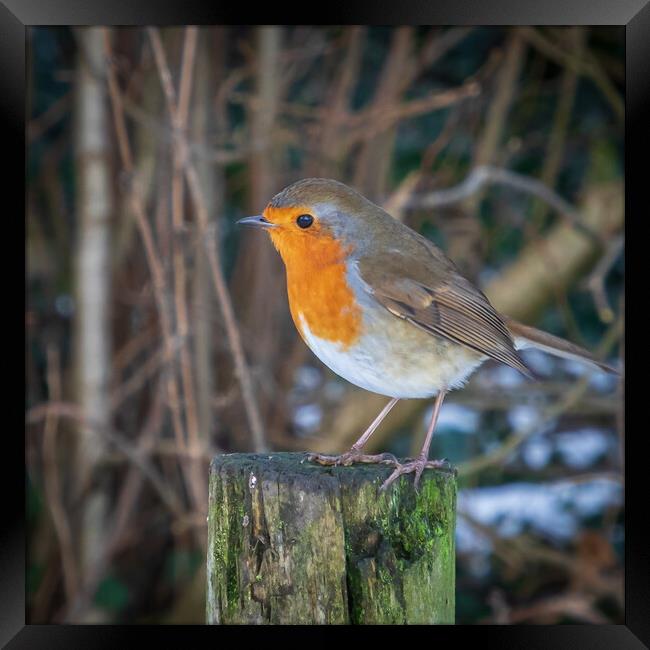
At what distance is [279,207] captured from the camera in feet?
8.21

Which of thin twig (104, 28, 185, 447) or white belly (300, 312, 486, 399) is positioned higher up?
thin twig (104, 28, 185, 447)

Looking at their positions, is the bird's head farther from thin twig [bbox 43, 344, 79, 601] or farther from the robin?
thin twig [bbox 43, 344, 79, 601]

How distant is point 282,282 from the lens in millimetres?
4336

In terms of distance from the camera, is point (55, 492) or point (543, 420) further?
point (55, 492)

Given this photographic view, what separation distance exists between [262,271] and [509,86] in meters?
1.45

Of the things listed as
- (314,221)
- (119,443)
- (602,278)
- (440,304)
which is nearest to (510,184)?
(602,278)

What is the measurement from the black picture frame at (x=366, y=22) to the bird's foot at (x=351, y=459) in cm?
44

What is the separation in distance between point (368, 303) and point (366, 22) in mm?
702

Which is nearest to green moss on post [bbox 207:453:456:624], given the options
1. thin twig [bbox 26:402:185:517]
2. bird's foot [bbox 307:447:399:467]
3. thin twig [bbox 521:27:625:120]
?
bird's foot [bbox 307:447:399:467]

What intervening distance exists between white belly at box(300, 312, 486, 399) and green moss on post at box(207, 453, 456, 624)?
0.39m

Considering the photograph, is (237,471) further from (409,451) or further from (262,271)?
(409,451)

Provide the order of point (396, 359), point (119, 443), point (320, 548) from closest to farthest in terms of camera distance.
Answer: point (320, 548) < point (396, 359) < point (119, 443)

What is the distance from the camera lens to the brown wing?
8.36ft

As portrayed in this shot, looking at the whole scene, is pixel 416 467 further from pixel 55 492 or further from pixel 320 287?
pixel 55 492
